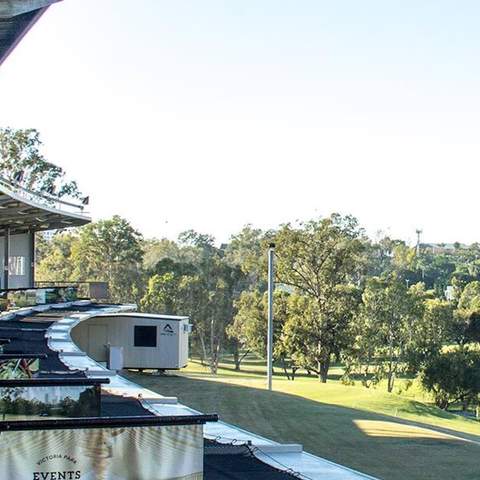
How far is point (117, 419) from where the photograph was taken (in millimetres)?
6008

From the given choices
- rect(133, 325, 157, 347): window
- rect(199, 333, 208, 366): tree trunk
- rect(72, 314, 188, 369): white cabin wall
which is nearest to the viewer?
rect(72, 314, 188, 369): white cabin wall

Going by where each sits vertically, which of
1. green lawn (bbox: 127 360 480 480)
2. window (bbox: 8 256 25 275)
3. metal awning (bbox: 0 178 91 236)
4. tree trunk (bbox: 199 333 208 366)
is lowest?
tree trunk (bbox: 199 333 208 366)

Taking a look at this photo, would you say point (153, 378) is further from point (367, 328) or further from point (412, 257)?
point (412, 257)

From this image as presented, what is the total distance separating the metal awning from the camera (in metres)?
35.3

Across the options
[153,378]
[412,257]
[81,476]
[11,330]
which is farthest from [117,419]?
[412,257]

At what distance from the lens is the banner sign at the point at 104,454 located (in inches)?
224

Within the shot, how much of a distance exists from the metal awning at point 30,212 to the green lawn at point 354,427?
9.49 m

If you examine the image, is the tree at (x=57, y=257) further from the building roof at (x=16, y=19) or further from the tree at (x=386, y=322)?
the building roof at (x=16, y=19)

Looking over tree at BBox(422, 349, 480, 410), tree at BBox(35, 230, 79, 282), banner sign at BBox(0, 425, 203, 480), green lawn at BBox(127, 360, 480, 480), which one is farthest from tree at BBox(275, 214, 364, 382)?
banner sign at BBox(0, 425, 203, 480)

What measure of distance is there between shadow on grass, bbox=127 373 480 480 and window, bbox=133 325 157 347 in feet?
25.9

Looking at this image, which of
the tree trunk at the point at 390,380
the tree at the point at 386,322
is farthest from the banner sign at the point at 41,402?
the tree at the point at 386,322

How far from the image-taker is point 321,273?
51188 millimetres

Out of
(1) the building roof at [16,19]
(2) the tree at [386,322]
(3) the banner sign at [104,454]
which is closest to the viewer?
(3) the banner sign at [104,454]

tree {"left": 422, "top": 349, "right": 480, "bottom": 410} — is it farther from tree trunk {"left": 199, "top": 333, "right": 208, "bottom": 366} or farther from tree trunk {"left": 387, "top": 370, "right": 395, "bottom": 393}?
tree trunk {"left": 199, "top": 333, "right": 208, "bottom": 366}
